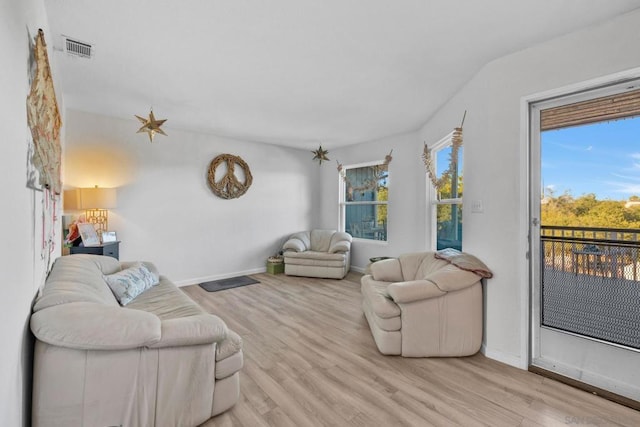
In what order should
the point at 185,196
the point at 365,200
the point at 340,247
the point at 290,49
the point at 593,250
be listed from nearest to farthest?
the point at 593,250
the point at 290,49
the point at 185,196
the point at 340,247
the point at 365,200

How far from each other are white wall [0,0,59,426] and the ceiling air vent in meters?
0.75

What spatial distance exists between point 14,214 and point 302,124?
356 cm

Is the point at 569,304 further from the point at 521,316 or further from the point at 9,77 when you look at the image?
the point at 9,77

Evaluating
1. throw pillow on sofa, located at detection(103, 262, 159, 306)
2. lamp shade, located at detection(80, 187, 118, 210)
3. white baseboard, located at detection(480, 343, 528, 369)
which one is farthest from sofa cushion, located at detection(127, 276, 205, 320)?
white baseboard, located at detection(480, 343, 528, 369)

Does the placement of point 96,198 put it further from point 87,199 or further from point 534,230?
point 534,230

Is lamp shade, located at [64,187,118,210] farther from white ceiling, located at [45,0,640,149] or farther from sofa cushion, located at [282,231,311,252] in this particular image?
sofa cushion, located at [282,231,311,252]

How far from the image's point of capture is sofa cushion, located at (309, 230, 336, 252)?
5.59m

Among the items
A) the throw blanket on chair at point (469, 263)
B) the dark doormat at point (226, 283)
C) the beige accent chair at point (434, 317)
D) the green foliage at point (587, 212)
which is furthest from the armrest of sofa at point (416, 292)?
the dark doormat at point (226, 283)

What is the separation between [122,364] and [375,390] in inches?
62.4

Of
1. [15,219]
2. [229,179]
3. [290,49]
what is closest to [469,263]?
[290,49]

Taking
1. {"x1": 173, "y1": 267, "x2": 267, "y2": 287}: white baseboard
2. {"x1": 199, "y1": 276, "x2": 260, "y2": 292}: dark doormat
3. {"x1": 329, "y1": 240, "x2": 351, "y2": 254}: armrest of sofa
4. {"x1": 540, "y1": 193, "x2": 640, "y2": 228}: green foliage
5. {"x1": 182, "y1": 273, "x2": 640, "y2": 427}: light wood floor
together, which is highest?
{"x1": 540, "y1": 193, "x2": 640, "y2": 228}: green foliage

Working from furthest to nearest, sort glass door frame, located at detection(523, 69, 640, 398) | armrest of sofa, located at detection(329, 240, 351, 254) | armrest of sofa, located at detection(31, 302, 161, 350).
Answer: armrest of sofa, located at detection(329, 240, 351, 254), glass door frame, located at detection(523, 69, 640, 398), armrest of sofa, located at detection(31, 302, 161, 350)

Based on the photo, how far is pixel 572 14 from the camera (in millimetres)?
1855

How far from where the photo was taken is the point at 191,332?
5.27 feet
